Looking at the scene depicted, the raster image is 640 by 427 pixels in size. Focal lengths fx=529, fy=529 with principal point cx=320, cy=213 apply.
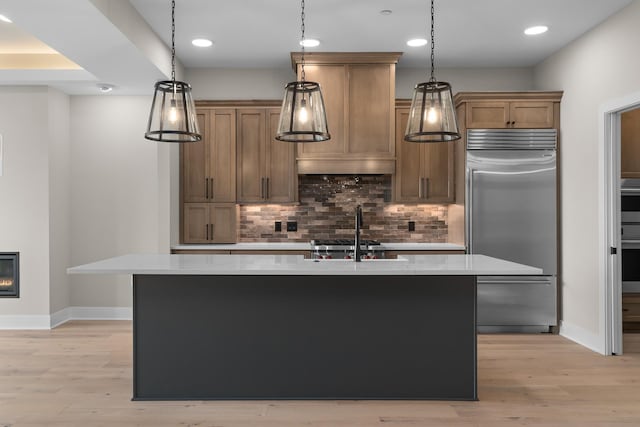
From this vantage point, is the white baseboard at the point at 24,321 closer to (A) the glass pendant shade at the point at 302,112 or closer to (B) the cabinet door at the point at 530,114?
(A) the glass pendant shade at the point at 302,112

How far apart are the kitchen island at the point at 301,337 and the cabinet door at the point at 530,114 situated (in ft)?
8.51

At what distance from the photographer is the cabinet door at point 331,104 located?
543 cm

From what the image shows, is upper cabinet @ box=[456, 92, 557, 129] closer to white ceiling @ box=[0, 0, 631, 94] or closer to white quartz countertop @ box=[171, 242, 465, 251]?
white ceiling @ box=[0, 0, 631, 94]

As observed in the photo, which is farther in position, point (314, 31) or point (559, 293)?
point (559, 293)

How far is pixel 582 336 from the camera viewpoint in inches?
192

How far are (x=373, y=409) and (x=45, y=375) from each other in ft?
8.15

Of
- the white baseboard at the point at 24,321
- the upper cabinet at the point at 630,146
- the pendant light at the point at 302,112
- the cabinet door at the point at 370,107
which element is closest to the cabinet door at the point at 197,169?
the cabinet door at the point at 370,107

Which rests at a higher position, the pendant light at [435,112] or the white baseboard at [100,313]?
the pendant light at [435,112]

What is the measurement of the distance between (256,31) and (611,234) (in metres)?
3.54

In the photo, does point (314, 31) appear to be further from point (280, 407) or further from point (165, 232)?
A: point (280, 407)

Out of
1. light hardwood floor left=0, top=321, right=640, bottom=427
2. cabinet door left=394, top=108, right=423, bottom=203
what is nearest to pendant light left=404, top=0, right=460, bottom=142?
light hardwood floor left=0, top=321, right=640, bottom=427

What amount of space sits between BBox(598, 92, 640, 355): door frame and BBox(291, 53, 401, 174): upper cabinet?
6.40 ft

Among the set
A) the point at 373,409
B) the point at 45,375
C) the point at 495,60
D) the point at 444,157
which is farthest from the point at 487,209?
the point at 45,375

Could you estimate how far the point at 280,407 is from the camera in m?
3.25
